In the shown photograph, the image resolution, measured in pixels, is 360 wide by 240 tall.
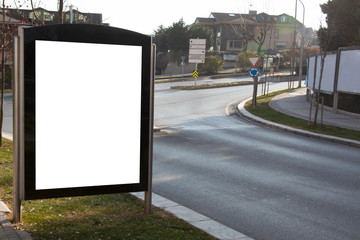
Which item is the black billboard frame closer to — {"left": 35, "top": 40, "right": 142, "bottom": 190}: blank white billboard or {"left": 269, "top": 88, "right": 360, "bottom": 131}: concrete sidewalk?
{"left": 35, "top": 40, "right": 142, "bottom": 190}: blank white billboard

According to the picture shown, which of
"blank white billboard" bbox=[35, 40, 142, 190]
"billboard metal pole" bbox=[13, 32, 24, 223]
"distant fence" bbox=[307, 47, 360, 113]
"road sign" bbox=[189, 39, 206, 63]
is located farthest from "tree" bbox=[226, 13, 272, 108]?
"billboard metal pole" bbox=[13, 32, 24, 223]

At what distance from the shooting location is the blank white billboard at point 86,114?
190 inches

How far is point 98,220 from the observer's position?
5.31m

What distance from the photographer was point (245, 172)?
8.96 meters

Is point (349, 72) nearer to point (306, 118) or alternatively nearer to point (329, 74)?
point (329, 74)

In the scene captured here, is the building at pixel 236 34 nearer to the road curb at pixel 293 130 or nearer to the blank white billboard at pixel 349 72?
the blank white billboard at pixel 349 72

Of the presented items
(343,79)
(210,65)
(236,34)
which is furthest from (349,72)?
(236,34)

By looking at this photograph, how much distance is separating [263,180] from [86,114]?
4408mm

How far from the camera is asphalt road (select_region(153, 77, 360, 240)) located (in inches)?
235

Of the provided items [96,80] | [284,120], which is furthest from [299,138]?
[96,80]

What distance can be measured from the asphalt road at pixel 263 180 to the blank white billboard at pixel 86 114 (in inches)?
73.0

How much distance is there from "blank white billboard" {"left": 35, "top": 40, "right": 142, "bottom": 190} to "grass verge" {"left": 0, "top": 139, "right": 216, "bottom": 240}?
1.62ft

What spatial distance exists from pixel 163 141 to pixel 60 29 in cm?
816

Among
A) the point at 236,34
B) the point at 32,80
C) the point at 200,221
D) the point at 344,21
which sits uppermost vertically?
the point at 236,34
